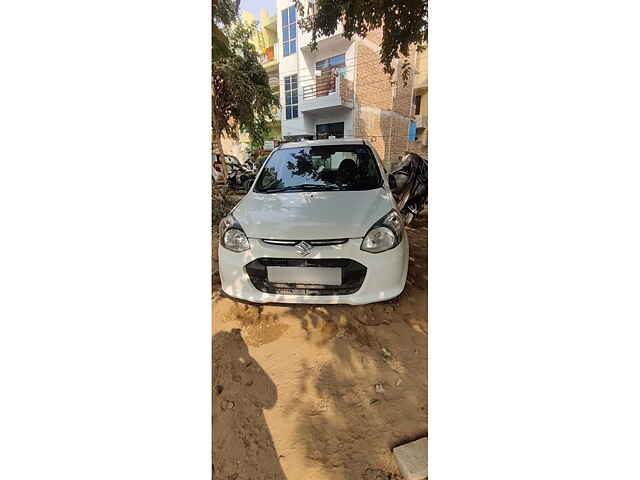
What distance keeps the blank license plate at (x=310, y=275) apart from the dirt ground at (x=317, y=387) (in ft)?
0.64

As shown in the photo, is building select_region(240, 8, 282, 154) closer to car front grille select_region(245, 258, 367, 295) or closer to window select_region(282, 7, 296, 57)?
window select_region(282, 7, 296, 57)

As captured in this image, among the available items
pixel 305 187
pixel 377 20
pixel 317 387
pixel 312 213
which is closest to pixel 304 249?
pixel 312 213

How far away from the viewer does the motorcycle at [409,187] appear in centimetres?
327

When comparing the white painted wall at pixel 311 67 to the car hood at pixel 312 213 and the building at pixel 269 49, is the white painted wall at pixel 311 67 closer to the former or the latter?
the building at pixel 269 49

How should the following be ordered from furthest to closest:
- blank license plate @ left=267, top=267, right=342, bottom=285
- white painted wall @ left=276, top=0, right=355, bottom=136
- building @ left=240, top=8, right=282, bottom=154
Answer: white painted wall @ left=276, top=0, right=355, bottom=136 < blank license plate @ left=267, top=267, right=342, bottom=285 < building @ left=240, top=8, right=282, bottom=154

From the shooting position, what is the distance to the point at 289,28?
5.64 feet

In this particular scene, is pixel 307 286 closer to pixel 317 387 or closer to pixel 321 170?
pixel 317 387

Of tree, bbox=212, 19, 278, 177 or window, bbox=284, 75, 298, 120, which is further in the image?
window, bbox=284, 75, 298, 120

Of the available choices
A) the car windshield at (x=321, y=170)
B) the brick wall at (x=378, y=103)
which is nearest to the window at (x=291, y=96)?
the car windshield at (x=321, y=170)

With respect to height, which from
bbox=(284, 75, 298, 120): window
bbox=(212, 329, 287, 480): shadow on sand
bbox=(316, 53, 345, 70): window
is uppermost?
bbox=(316, 53, 345, 70): window

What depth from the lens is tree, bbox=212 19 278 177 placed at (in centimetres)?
143

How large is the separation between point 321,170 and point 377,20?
1271 millimetres

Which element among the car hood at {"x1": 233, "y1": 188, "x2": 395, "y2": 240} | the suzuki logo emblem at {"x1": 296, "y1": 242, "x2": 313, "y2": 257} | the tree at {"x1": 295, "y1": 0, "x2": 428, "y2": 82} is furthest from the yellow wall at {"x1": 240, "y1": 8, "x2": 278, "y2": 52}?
the suzuki logo emblem at {"x1": 296, "y1": 242, "x2": 313, "y2": 257}

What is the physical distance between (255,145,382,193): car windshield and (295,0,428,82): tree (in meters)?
0.76
